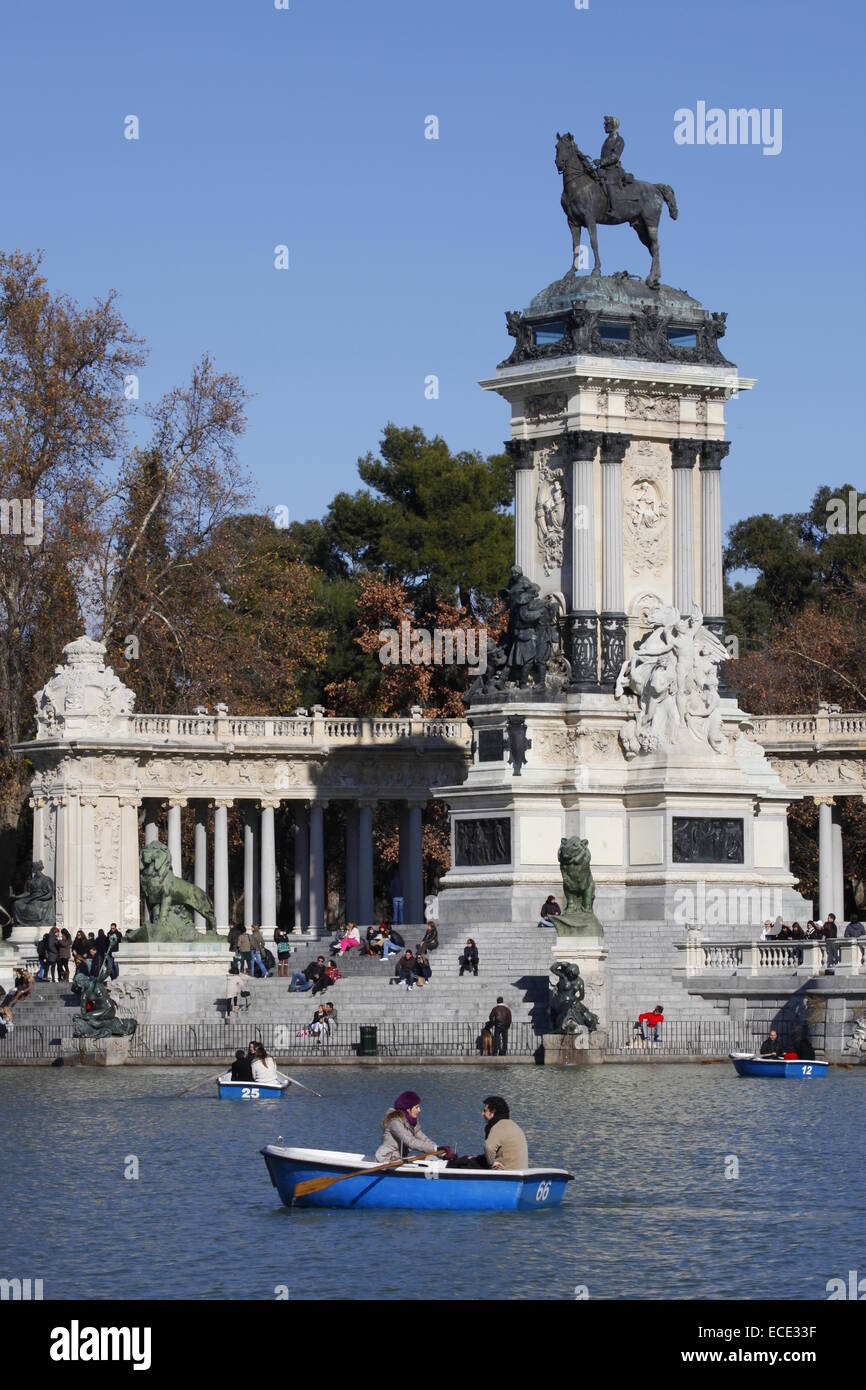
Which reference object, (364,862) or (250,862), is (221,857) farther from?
(364,862)

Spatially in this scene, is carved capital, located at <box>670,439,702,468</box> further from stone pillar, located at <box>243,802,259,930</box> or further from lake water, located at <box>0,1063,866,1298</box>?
lake water, located at <box>0,1063,866,1298</box>

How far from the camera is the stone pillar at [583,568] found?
6869 cm

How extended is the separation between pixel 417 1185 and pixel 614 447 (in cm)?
3631

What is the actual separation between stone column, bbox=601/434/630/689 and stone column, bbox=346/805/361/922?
50.6 ft

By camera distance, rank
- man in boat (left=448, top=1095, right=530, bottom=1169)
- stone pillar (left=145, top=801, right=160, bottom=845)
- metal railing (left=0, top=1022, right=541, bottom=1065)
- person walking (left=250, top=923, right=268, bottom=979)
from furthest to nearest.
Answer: stone pillar (left=145, top=801, right=160, bottom=845)
person walking (left=250, top=923, right=268, bottom=979)
metal railing (left=0, top=1022, right=541, bottom=1065)
man in boat (left=448, top=1095, right=530, bottom=1169)

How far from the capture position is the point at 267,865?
81.4 m

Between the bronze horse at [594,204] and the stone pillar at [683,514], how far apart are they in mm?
3851

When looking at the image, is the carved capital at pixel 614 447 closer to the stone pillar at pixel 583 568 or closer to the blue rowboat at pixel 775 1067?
the stone pillar at pixel 583 568

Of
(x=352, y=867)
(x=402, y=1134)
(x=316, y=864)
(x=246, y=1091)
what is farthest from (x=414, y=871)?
(x=402, y=1134)

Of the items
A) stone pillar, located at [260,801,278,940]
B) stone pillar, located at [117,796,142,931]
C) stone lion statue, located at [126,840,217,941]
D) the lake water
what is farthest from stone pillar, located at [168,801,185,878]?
the lake water

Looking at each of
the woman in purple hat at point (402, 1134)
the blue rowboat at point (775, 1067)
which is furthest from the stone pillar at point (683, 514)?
the woman in purple hat at point (402, 1134)

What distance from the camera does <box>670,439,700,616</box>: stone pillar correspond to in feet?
231

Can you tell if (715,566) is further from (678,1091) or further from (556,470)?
(678,1091)

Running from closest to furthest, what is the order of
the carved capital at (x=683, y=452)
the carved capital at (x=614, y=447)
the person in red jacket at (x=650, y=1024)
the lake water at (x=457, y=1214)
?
the lake water at (x=457, y=1214) → the person in red jacket at (x=650, y=1024) → the carved capital at (x=614, y=447) → the carved capital at (x=683, y=452)
